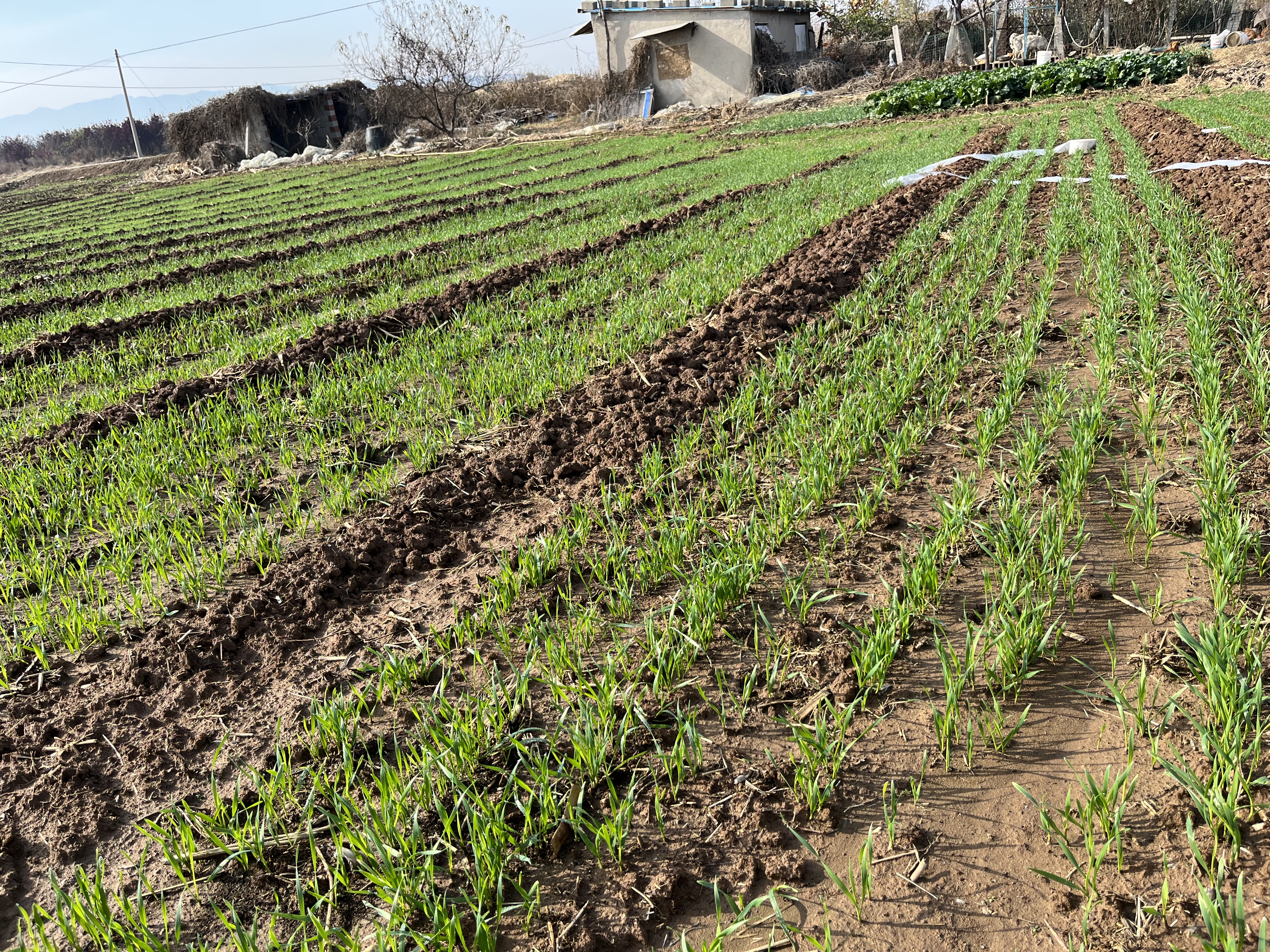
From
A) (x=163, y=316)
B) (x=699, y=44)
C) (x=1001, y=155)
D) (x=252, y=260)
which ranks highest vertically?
(x=699, y=44)

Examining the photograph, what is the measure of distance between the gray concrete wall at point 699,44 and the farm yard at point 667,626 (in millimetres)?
34798

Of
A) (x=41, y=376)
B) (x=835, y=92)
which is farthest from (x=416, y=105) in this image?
(x=41, y=376)

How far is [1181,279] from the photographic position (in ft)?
20.1

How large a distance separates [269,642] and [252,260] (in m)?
10.9

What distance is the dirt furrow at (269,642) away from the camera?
94.7 inches

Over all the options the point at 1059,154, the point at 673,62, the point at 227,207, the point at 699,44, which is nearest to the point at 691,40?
the point at 699,44

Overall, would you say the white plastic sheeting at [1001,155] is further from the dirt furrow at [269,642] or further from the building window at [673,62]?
the building window at [673,62]

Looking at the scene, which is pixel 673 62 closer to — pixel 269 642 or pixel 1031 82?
pixel 1031 82

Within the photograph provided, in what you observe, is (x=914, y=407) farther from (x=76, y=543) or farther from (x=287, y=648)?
(x=76, y=543)

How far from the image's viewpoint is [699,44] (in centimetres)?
3822

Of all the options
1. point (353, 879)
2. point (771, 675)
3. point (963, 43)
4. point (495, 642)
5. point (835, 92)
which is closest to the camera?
point (353, 879)

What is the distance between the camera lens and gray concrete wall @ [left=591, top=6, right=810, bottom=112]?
3738 centimetres

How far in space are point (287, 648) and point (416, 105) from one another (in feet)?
139

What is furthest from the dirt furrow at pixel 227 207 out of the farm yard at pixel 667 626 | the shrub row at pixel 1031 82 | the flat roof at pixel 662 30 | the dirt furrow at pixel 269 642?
the flat roof at pixel 662 30
